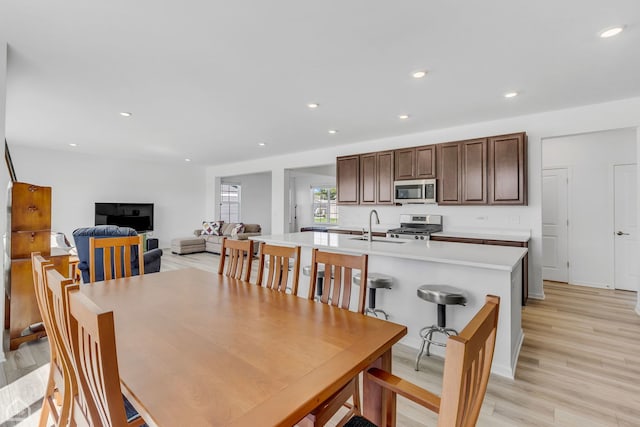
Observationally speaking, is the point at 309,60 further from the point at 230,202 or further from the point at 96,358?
the point at 230,202

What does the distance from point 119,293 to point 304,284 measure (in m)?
2.03

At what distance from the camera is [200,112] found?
402 cm

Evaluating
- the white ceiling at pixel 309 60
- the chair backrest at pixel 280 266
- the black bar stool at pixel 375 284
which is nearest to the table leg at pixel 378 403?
the chair backrest at pixel 280 266

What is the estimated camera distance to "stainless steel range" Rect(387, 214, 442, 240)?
4.56 meters

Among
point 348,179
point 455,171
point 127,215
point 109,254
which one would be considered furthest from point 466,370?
point 127,215

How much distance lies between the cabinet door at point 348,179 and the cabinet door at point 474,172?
1873mm

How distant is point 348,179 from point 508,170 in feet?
8.69

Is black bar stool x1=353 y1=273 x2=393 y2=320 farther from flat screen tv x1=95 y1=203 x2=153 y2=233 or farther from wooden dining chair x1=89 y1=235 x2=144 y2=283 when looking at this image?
flat screen tv x1=95 y1=203 x2=153 y2=233

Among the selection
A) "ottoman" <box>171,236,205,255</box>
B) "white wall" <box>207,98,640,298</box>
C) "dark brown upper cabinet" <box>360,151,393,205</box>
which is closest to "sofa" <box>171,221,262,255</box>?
"ottoman" <box>171,236,205,255</box>

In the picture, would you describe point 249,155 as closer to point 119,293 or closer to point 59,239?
point 59,239

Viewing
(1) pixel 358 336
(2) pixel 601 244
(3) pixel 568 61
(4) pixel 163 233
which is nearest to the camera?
(1) pixel 358 336

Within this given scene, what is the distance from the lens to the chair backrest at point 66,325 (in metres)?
1.00

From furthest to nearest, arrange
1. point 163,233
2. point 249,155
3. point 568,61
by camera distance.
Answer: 1. point 163,233
2. point 249,155
3. point 568,61

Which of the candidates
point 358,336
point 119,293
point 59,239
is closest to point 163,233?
point 59,239
